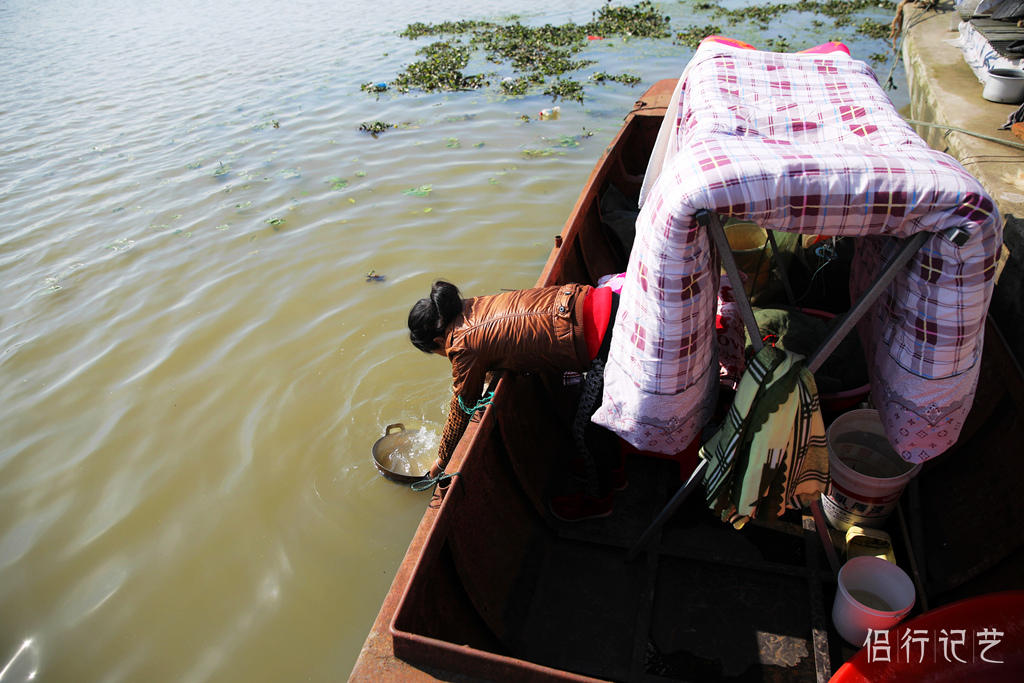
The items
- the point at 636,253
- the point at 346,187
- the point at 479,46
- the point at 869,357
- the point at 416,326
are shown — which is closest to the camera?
the point at 636,253

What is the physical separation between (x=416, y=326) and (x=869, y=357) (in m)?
1.79

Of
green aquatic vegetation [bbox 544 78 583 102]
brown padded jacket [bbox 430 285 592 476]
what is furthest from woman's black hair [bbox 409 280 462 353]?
green aquatic vegetation [bbox 544 78 583 102]

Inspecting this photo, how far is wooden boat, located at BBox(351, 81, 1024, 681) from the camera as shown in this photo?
2.19 metres

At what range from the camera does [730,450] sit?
5.80ft

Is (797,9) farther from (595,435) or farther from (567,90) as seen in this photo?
(595,435)

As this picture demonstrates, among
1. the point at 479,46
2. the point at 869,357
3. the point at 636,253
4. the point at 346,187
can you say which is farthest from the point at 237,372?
Answer: the point at 479,46

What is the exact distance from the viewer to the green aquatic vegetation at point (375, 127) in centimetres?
779

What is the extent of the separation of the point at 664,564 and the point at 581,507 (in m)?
0.42

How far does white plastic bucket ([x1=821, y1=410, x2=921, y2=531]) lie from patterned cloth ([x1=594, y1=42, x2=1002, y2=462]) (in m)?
0.62

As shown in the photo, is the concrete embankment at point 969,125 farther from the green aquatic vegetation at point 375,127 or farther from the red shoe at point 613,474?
the green aquatic vegetation at point 375,127

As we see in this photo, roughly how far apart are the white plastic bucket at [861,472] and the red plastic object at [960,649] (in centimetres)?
60

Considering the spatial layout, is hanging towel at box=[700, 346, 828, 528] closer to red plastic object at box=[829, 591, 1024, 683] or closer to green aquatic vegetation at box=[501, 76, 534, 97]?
red plastic object at box=[829, 591, 1024, 683]

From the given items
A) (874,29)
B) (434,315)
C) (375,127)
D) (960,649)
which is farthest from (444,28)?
(960,649)

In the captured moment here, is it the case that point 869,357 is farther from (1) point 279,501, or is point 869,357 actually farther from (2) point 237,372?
(2) point 237,372
